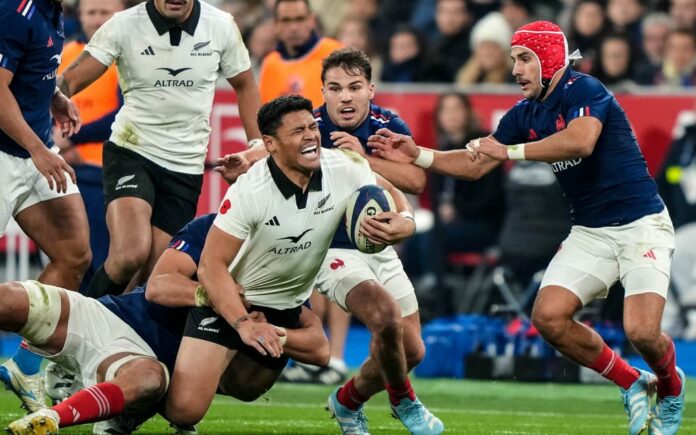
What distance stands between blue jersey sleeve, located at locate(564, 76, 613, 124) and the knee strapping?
3.19 metres

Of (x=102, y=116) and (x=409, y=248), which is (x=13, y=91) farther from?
(x=409, y=248)

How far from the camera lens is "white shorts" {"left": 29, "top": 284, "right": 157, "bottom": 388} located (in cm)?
755

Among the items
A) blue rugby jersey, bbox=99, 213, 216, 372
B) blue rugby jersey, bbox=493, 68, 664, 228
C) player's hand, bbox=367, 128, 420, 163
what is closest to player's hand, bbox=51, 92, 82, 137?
blue rugby jersey, bbox=99, 213, 216, 372

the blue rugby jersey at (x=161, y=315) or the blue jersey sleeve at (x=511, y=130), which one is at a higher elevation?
the blue jersey sleeve at (x=511, y=130)

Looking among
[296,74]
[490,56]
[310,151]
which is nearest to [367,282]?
[310,151]

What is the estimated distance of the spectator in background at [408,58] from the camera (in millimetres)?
15656

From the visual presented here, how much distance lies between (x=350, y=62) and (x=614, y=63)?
6435mm

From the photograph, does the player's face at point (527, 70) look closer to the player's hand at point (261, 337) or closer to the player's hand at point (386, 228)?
the player's hand at point (386, 228)

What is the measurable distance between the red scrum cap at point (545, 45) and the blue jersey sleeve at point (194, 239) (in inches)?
87.1

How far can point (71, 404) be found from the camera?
6875 mm

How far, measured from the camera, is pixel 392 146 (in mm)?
8391

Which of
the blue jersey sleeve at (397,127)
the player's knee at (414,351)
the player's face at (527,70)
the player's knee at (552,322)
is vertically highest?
the player's face at (527,70)

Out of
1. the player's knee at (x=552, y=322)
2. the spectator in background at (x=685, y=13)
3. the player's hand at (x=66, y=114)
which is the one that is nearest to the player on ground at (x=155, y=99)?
the player's hand at (x=66, y=114)

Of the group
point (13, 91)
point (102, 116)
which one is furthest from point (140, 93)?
point (102, 116)
